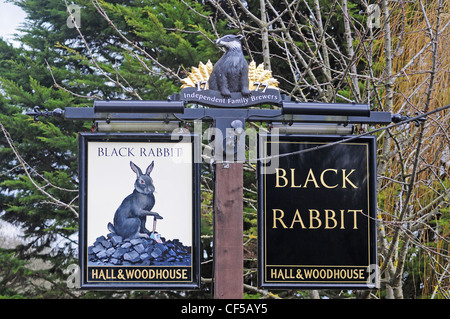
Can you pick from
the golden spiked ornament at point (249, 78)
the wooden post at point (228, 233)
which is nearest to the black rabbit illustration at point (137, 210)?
the wooden post at point (228, 233)

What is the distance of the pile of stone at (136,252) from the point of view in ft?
15.0

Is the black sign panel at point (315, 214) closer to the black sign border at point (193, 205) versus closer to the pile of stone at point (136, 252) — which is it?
the black sign border at point (193, 205)

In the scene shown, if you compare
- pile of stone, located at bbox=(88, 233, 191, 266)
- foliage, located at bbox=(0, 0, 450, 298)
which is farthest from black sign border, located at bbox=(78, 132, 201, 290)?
foliage, located at bbox=(0, 0, 450, 298)

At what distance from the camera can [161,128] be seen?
4.75m

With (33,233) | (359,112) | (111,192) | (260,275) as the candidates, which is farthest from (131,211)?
(33,233)

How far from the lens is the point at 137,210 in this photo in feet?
15.2

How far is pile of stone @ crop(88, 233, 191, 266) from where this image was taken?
15.0ft

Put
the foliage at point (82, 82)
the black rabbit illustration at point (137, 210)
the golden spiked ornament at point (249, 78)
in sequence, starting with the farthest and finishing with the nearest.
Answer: the foliage at point (82, 82) < the golden spiked ornament at point (249, 78) < the black rabbit illustration at point (137, 210)

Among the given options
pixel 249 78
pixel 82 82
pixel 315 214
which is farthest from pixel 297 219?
pixel 82 82

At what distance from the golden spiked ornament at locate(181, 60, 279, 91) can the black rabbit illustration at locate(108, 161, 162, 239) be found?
66 centimetres

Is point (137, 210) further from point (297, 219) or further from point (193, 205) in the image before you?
point (297, 219)

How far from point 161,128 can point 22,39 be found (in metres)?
9.95

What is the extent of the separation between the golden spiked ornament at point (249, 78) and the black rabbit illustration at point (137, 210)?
657 mm
